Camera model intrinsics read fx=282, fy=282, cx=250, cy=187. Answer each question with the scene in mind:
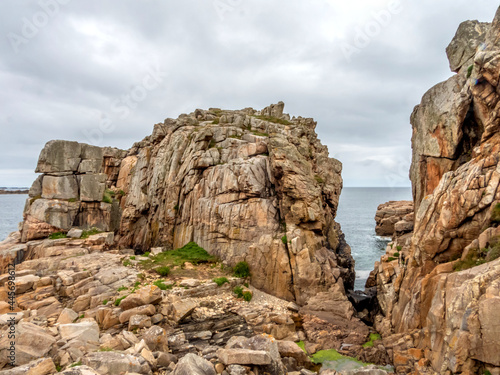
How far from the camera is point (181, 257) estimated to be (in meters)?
29.7

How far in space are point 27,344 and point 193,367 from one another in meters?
6.87

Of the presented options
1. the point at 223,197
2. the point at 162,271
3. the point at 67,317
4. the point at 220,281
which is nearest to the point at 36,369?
the point at 67,317

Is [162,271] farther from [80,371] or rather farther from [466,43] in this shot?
[466,43]

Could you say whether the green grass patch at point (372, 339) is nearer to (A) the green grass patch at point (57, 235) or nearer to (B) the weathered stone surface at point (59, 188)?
(A) the green grass patch at point (57, 235)

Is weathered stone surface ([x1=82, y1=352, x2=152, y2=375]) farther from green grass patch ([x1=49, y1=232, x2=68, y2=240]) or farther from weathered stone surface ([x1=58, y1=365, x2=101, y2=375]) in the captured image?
green grass patch ([x1=49, y1=232, x2=68, y2=240])

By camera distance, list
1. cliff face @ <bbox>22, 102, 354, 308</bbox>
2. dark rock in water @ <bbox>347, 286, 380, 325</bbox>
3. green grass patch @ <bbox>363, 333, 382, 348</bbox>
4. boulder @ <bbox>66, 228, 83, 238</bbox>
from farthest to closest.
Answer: boulder @ <bbox>66, 228, 83, 238</bbox>
cliff face @ <bbox>22, 102, 354, 308</bbox>
dark rock in water @ <bbox>347, 286, 380, 325</bbox>
green grass patch @ <bbox>363, 333, 382, 348</bbox>

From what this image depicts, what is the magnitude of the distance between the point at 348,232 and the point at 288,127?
57944mm

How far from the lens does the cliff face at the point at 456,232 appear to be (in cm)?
1099

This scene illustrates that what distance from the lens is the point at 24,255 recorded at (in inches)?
1214

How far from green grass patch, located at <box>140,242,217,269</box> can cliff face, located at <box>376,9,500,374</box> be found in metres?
17.0

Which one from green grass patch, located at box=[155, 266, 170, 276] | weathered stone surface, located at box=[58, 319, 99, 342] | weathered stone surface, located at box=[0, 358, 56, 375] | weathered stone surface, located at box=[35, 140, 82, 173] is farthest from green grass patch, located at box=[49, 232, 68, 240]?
weathered stone surface, located at box=[0, 358, 56, 375]

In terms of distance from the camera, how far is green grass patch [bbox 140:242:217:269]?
2832cm

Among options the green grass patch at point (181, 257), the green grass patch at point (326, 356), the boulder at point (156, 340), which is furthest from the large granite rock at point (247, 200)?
the boulder at point (156, 340)

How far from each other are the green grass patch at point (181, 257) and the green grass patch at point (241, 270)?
10.3ft
